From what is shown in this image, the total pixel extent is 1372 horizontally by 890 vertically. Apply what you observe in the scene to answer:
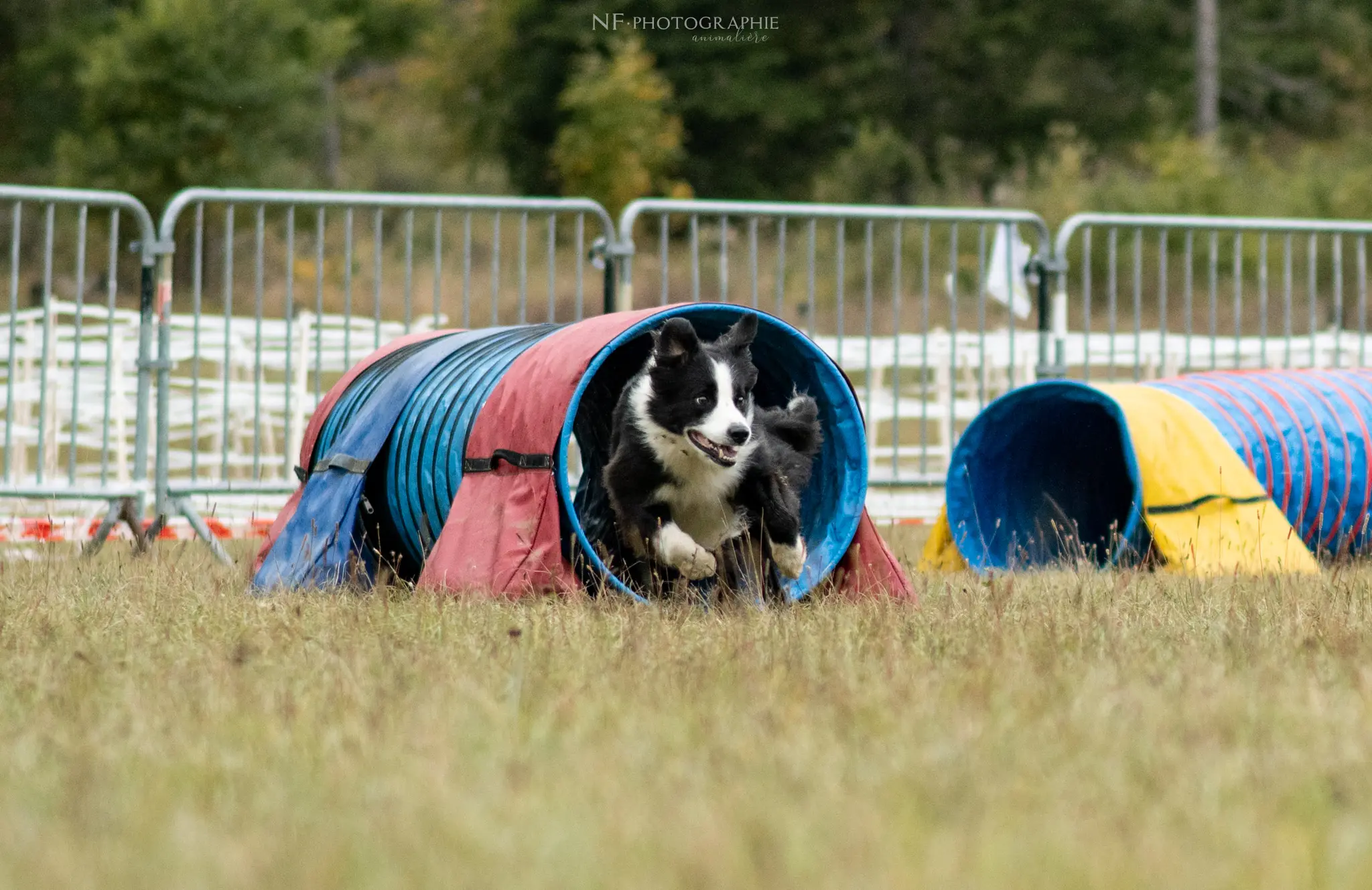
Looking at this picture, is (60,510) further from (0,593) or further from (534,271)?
(534,271)

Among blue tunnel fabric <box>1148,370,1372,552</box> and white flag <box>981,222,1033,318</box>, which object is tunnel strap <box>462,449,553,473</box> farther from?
white flag <box>981,222,1033,318</box>

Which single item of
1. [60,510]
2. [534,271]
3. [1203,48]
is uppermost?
[1203,48]

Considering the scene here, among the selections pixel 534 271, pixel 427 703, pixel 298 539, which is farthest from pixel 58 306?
pixel 534 271

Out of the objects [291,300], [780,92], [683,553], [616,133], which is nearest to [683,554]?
[683,553]

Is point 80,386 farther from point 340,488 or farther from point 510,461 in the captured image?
point 510,461

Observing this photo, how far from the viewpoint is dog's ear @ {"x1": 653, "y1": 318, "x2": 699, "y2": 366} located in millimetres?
5359

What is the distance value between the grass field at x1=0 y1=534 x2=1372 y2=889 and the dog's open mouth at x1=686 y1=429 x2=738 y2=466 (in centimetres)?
64

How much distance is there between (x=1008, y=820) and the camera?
2.51 meters

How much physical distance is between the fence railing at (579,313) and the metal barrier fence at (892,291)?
41mm

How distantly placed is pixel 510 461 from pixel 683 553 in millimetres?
641

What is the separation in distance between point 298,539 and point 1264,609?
3382 mm

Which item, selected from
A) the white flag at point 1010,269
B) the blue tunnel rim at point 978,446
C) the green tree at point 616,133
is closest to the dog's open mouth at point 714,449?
the blue tunnel rim at point 978,446

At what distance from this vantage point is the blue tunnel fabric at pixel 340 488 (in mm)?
5922

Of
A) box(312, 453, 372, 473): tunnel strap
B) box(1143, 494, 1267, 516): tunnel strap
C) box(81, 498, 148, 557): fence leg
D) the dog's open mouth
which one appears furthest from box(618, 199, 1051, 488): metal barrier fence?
the dog's open mouth
